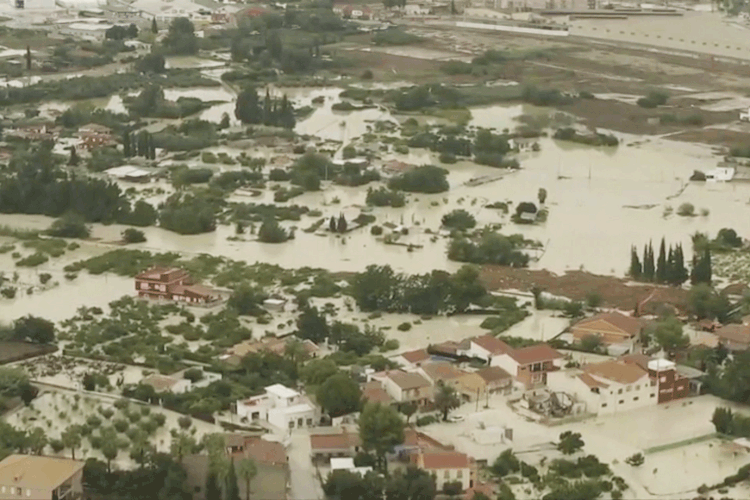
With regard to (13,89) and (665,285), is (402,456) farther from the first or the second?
(13,89)

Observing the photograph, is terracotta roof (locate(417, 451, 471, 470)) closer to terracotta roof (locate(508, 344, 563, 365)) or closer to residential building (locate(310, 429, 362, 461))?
residential building (locate(310, 429, 362, 461))

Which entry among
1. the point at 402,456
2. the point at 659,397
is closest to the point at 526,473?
the point at 402,456

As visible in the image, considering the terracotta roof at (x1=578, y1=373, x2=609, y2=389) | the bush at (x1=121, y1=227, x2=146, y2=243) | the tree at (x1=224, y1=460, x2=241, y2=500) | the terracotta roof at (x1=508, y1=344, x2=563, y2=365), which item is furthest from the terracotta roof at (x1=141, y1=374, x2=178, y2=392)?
the bush at (x1=121, y1=227, x2=146, y2=243)

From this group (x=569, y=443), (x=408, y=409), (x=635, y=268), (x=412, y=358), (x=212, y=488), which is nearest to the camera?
(x=212, y=488)

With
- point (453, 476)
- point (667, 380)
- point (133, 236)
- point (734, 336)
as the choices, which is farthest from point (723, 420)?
point (133, 236)

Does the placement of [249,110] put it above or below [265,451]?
below

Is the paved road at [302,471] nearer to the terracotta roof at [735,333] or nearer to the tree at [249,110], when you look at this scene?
the terracotta roof at [735,333]

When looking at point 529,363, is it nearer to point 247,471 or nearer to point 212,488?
point 247,471
